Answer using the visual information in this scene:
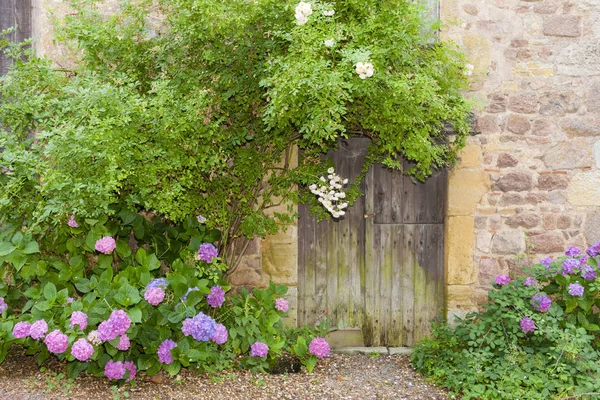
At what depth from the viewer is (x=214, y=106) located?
4.36m

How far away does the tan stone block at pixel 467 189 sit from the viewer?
4.85 m

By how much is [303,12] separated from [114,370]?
2.51 meters

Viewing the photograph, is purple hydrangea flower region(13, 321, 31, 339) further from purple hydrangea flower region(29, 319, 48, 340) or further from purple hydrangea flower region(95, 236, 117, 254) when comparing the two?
purple hydrangea flower region(95, 236, 117, 254)

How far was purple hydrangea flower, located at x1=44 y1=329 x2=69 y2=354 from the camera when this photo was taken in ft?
11.2

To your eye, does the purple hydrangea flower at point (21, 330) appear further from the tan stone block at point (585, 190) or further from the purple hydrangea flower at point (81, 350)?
the tan stone block at point (585, 190)

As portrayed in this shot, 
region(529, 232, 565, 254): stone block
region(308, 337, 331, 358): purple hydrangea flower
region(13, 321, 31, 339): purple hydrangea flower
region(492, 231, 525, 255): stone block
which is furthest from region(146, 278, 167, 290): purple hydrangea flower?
region(529, 232, 565, 254): stone block

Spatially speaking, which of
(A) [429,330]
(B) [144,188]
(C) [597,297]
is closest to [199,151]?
(B) [144,188]

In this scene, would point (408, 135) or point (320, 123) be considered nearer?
point (320, 123)

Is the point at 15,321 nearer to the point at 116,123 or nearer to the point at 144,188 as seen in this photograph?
the point at 144,188

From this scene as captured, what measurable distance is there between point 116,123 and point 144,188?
1.63 feet

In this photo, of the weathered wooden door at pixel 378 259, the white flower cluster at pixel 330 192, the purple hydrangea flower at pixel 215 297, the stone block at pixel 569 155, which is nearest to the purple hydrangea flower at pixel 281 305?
the purple hydrangea flower at pixel 215 297

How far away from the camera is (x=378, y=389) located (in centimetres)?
414

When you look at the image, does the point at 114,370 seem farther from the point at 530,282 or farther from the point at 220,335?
the point at 530,282

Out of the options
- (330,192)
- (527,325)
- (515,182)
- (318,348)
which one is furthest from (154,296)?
(515,182)
